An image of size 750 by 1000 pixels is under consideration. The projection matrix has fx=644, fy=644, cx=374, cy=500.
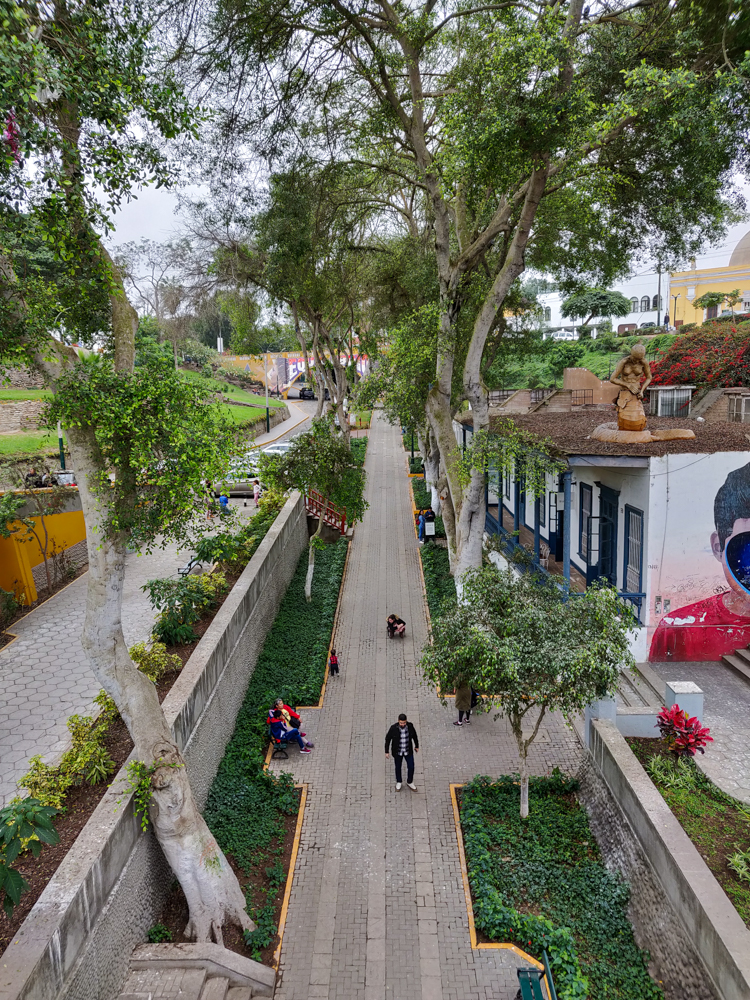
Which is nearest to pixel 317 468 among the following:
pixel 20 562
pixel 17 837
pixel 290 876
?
pixel 20 562

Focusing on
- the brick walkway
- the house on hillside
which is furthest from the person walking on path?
the house on hillside

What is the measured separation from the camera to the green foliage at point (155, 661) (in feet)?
32.0

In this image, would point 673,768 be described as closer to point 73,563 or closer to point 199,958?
point 199,958

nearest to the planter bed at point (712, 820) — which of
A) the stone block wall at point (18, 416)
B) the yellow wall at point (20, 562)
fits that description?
the yellow wall at point (20, 562)

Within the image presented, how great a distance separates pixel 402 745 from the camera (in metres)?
9.46

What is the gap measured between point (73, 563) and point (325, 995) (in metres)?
11.8

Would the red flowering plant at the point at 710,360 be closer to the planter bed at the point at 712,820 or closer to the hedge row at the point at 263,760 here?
the hedge row at the point at 263,760

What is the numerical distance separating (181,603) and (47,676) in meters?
2.44

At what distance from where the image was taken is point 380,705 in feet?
39.1

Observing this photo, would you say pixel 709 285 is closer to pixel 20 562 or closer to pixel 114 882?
pixel 20 562

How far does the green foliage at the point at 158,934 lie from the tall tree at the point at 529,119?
7448 mm

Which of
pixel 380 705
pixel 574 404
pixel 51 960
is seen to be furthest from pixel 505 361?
pixel 51 960

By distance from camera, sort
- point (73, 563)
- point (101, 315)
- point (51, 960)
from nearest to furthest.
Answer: point (51, 960), point (101, 315), point (73, 563)

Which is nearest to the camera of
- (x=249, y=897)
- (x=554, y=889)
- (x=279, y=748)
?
(x=554, y=889)
